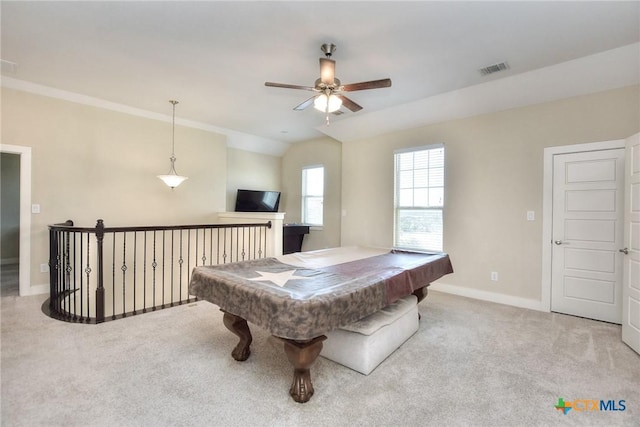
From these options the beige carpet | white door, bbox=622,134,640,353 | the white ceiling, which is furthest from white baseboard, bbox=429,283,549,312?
the white ceiling

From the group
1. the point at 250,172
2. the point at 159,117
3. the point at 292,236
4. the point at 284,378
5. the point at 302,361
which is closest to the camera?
the point at 302,361

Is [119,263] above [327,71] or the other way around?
the other way around

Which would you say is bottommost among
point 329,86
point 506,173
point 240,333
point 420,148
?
point 240,333

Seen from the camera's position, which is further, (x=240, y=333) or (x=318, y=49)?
(x=318, y=49)

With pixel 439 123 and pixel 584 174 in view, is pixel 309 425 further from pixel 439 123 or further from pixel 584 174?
pixel 439 123

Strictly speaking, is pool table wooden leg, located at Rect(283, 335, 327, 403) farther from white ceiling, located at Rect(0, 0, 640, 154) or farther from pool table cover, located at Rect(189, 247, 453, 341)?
white ceiling, located at Rect(0, 0, 640, 154)

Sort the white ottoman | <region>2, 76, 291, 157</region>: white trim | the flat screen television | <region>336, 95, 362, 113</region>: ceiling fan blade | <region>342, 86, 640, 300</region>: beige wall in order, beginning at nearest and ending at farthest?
the white ottoman → <region>336, 95, 362, 113</region>: ceiling fan blade → <region>342, 86, 640, 300</region>: beige wall → <region>2, 76, 291, 157</region>: white trim → the flat screen television

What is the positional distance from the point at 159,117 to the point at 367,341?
4.97 meters

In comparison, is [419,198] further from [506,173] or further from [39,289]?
[39,289]

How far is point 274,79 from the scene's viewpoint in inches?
138

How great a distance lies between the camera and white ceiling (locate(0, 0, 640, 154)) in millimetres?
2324

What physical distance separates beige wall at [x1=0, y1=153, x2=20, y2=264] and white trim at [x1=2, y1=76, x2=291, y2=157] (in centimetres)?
316

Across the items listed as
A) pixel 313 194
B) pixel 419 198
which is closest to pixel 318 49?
pixel 419 198

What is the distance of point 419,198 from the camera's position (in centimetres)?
471
